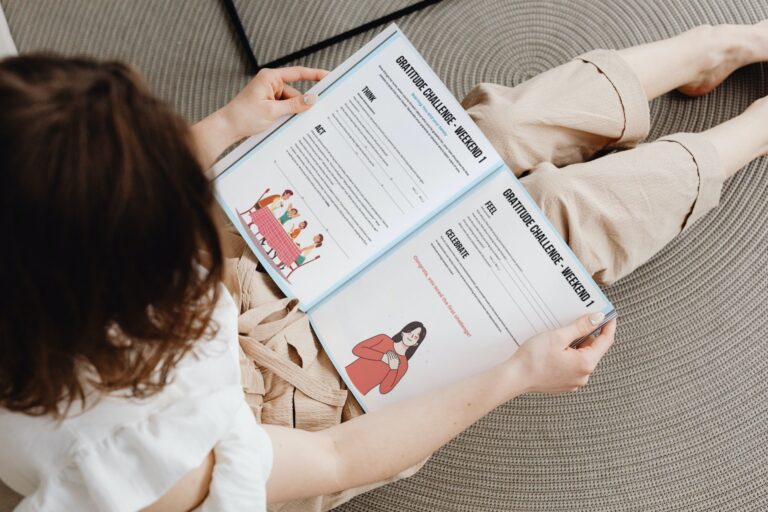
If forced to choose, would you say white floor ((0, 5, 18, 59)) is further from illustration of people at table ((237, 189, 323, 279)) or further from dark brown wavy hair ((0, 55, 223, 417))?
dark brown wavy hair ((0, 55, 223, 417))

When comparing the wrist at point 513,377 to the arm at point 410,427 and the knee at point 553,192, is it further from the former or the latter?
the knee at point 553,192

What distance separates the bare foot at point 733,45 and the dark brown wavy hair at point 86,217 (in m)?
0.75

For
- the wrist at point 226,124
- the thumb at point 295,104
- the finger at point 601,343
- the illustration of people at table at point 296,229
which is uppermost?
the wrist at point 226,124

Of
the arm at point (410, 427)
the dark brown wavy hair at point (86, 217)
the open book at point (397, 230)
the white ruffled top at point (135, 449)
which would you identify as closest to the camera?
the dark brown wavy hair at point (86, 217)

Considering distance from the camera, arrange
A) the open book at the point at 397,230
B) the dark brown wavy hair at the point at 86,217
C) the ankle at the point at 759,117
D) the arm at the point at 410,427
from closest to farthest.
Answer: the dark brown wavy hair at the point at 86,217
the arm at the point at 410,427
the open book at the point at 397,230
the ankle at the point at 759,117

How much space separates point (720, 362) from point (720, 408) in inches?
2.3

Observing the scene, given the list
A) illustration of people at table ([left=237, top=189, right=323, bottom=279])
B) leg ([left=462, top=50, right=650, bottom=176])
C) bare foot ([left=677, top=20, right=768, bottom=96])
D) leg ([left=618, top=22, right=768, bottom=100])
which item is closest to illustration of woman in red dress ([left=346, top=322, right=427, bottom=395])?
illustration of people at table ([left=237, top=189, right=323, bottom=279])

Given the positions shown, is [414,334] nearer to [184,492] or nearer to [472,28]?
[184,492]

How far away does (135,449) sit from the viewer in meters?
0.48

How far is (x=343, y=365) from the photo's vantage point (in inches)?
27.7

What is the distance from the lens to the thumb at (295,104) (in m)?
0.72

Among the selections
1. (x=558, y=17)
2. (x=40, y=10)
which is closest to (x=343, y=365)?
(x=558, y=17)

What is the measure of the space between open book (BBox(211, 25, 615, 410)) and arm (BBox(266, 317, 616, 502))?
4cm

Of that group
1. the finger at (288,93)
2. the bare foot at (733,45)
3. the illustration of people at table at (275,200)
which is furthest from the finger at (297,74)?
the bare foot at (733,45)
